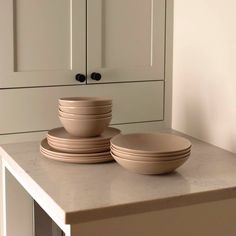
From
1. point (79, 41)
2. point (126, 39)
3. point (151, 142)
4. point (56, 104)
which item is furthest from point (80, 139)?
point (126, 39)

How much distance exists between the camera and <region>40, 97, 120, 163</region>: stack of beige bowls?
183 centimetres

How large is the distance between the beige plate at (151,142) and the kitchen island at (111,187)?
8 cm

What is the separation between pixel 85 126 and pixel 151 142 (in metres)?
0.22

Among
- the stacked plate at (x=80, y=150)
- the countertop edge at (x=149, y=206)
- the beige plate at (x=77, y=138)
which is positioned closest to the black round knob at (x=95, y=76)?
the beige plate at (x=77, y=138)

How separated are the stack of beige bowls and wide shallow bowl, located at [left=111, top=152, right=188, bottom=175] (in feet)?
0.55

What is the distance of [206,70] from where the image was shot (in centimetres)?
213

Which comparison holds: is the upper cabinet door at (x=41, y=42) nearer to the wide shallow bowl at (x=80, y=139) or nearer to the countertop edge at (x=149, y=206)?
the wide shallow bowl at (x=80, y=139)

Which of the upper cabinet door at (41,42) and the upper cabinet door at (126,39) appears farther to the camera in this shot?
the upper cabinet door at (126,39)

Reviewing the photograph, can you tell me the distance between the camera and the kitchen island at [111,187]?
4.77 feet

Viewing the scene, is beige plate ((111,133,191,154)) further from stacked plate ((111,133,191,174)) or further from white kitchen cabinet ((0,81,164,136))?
white kitchen cabinet ((0,81,164,136))

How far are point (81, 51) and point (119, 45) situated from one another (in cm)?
17

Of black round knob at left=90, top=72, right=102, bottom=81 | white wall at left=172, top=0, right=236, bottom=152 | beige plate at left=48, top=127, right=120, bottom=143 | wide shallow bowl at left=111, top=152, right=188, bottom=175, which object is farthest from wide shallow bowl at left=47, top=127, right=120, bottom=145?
white wall at left=172, top=0, right=236, bottom=152

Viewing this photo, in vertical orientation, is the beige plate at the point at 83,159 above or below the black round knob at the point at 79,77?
below

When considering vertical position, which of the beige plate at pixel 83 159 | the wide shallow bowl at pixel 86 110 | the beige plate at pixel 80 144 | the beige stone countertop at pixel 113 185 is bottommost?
the beige stone countertop at pixel 113 185
